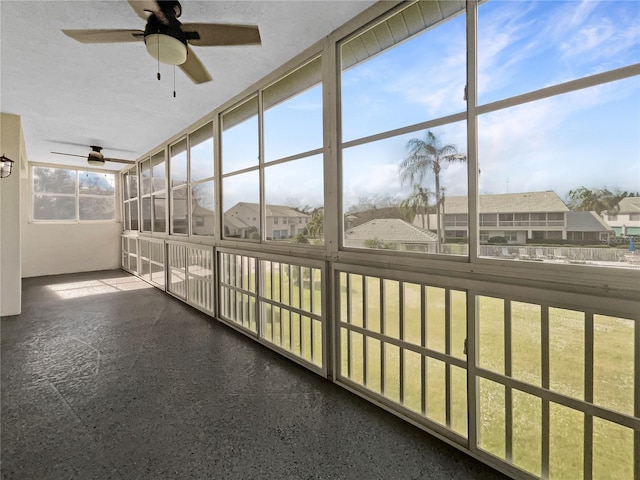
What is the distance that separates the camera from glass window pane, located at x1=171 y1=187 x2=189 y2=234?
5.25 m

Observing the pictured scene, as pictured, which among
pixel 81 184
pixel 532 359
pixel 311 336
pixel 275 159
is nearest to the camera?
pixel 532 359

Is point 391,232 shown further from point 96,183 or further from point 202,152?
point 96,183

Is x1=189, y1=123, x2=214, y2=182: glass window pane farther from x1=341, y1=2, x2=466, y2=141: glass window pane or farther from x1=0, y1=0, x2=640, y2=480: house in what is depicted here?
x1=341, y1=2, x2=466, y2=141: glass window pane

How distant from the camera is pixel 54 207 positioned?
7.93 meters

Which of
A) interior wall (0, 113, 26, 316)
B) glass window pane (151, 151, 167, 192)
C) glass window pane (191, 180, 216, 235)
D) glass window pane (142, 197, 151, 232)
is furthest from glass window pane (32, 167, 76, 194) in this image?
glass window pane (191, 180, 216, 235)

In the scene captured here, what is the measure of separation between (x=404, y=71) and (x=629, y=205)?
1.55m

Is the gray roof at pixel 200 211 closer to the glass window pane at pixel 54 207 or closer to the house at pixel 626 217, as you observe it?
the house at pixel 626 217

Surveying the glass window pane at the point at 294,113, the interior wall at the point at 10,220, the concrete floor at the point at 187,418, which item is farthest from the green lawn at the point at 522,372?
the interior wall at the point at 10,220

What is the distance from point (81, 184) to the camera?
830 centimetres

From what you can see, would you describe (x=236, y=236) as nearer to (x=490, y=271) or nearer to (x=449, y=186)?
(x=449, y=186)

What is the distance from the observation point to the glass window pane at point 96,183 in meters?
8.33

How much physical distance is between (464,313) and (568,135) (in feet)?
3.58

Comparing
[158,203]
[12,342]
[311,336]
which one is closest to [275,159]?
[311,336]

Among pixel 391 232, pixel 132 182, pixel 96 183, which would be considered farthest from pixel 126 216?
pixel 391 232
